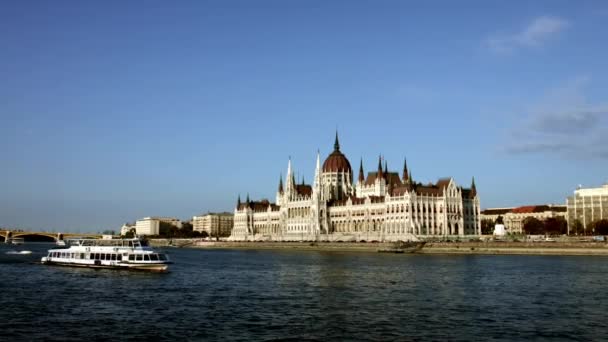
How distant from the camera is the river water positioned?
29.8 metres

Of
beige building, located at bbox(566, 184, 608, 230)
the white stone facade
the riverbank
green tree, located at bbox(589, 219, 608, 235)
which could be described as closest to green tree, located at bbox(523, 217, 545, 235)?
beige building, located at bbox(566, 184, 608, 230)

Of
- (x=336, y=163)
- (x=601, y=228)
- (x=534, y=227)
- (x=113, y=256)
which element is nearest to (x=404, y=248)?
(x=601, y=228)

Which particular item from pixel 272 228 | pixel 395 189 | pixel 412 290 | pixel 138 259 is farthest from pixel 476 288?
pixel 272 228

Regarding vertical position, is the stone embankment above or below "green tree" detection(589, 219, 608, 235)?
below

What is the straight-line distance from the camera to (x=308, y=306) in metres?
38.7

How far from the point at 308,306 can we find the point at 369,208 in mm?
123432

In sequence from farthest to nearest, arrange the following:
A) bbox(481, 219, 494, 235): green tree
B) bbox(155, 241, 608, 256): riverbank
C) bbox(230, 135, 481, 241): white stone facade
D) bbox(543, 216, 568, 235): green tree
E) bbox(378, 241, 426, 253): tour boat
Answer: bbox(481, 219, 494, 235): green tree, bbox(543, 216, 568, 235): green tree, bbox(230, 135, 481, 241): white stone facade, bbox(378, 241, 426, 253): tour boat, bbox(155, 241, 608, 256): riverbank

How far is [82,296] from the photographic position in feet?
143

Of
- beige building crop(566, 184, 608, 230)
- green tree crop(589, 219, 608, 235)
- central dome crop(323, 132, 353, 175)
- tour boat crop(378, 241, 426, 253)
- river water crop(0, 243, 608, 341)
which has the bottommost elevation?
river water crop(0, 243, 608, 341)

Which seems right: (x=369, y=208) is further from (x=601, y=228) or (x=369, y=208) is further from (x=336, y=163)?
(x=601, y=228)

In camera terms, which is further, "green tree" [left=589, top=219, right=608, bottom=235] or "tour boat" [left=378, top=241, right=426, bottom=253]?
"green tree" [left=589, top=219, right=608, bottom=235]

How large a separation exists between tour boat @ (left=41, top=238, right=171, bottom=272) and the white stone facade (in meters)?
78.5

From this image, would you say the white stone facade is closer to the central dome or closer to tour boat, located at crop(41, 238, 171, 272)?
the central dome

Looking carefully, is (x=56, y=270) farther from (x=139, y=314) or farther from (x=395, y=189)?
(x=395, y=189)
